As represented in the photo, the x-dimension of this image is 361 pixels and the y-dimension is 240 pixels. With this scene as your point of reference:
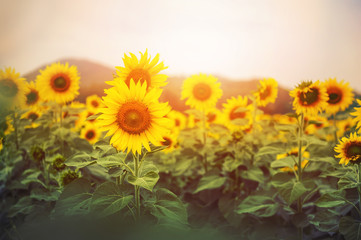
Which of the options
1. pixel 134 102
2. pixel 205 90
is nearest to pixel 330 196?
pixel 134 102

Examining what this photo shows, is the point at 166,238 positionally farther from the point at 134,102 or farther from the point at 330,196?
the point at 330,196

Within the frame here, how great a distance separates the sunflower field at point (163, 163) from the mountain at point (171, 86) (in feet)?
0.25

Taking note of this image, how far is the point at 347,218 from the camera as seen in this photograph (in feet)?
5.24

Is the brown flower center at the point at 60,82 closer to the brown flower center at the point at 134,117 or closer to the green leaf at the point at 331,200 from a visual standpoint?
the brown flower center at the point at 134,117

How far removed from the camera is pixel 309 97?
1.76 metres

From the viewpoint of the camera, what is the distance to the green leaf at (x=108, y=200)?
1.14 metres

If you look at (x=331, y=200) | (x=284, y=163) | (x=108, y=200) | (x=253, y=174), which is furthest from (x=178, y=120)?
(x=108, y=200)

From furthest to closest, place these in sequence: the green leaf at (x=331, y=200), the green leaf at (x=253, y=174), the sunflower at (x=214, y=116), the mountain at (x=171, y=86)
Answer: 1. the sunflower at (x=214, y=116)
2. the green leaf at (x=253, y=174)
3. the mountain at (x=171, y=86)
4. the green leaf at (x=331, y=200)

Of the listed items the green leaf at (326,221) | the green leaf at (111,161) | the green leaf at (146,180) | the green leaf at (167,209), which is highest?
the green leaf at (111,161)

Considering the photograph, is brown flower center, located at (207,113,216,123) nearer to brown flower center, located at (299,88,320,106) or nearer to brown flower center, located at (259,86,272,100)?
brown flower center, located at (259,86,272,100)

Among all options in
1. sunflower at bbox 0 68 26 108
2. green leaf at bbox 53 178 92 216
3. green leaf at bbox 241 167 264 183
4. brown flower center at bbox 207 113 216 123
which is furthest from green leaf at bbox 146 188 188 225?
brown flower center at bbox 207 113 216 123

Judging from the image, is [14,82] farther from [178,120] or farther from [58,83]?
[178,120]

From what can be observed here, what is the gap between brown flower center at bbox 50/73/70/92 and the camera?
2213 millimetres

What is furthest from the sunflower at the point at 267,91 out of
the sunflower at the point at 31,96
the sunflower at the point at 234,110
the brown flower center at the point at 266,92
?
the sunflower at the point at 31,96
